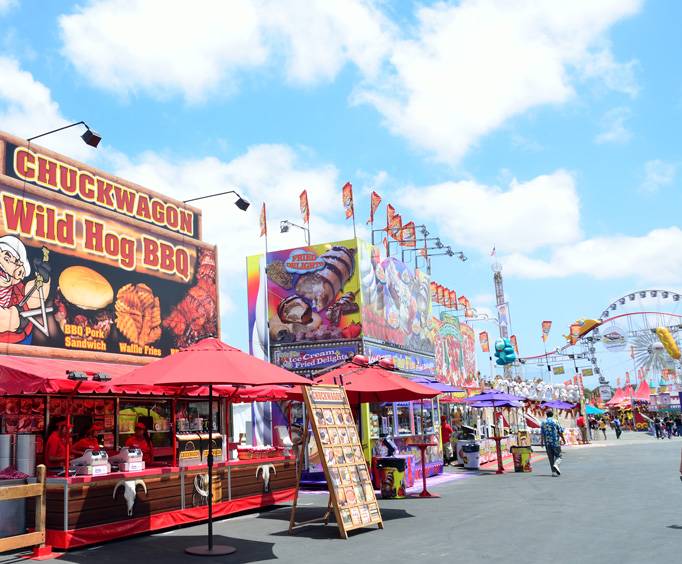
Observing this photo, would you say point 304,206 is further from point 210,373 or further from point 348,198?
point 210,373

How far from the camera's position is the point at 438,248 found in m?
28.5

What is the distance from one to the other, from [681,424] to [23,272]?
45098mm

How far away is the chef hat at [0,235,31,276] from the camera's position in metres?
11.8

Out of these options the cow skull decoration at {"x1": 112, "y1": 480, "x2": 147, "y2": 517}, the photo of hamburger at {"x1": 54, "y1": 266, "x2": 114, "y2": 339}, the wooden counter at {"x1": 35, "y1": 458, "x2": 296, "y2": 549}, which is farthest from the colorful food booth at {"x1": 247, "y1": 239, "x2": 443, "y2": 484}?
the cow skull decoration at {"x1": 112, "y1": 480, "x2": 147, "y2": 517}

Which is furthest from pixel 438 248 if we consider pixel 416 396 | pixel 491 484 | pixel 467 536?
pixel 467 536

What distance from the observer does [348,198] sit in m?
22.2

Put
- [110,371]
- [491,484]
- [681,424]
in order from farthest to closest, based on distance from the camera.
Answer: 1. [681,424]
2. [491,484]
3. [110,371]

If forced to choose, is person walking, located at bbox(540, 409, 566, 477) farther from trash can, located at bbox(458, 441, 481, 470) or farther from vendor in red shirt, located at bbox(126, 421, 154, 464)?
vendor in red shirt, located at bbox(126, 421, 154, 464)

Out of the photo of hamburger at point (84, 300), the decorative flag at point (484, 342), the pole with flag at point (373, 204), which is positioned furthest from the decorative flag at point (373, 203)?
the decorative flag at point (484, 342)

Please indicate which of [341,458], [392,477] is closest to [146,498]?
[341,458]

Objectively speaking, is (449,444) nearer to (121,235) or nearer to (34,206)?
(121,235)

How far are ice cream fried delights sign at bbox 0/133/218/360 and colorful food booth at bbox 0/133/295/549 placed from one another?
28 millimetres

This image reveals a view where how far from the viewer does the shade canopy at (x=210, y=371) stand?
26.7 feet

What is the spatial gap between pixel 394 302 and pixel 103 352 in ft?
35.4
